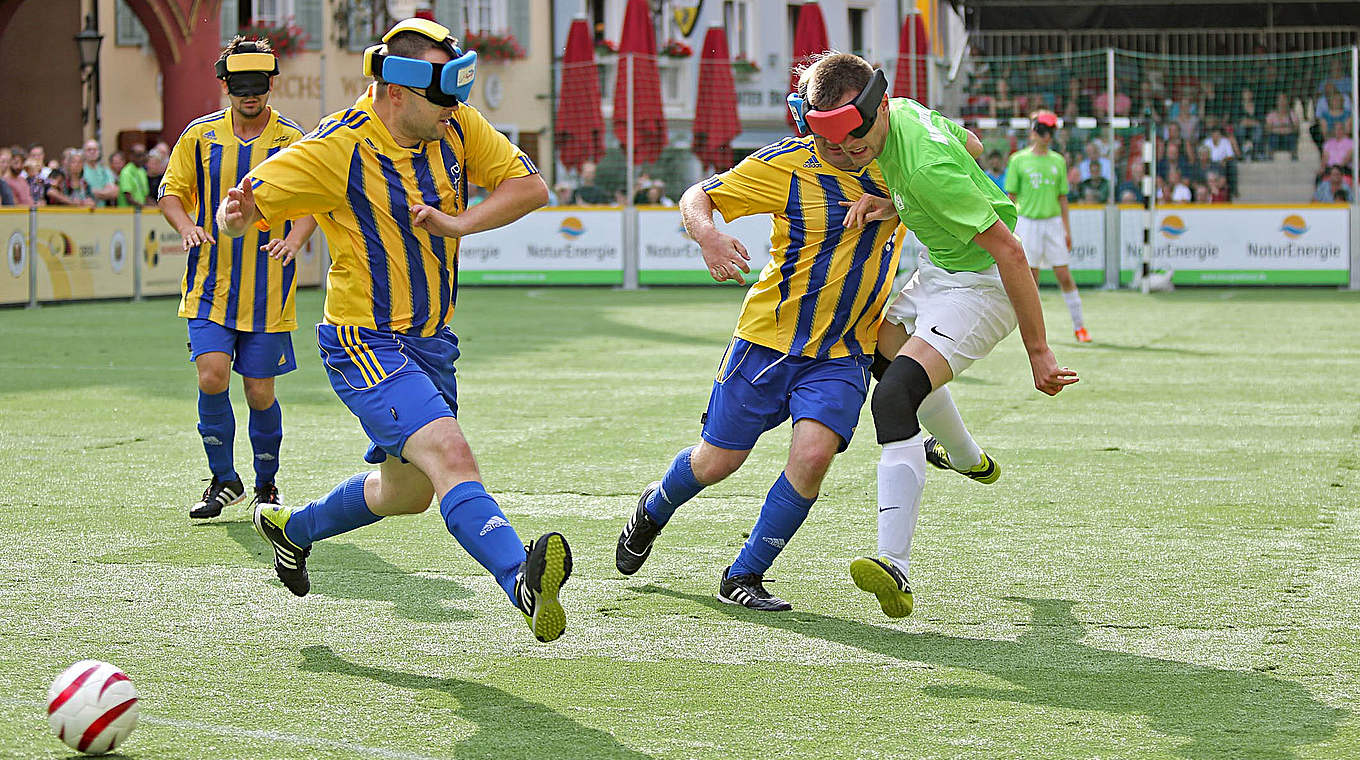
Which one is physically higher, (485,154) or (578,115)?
(578,115)

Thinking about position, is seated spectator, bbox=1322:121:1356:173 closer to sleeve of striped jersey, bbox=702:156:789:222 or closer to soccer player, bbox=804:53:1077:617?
soccer player, bbox=804:53:1077:617

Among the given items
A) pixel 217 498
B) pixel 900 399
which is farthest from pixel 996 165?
pixel 900 399

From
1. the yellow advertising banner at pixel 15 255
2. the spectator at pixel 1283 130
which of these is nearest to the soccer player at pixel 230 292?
the yellow advertising banner at pixel 15 255

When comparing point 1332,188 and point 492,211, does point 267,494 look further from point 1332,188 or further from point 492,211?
point 1332,188

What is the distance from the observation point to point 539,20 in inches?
1625

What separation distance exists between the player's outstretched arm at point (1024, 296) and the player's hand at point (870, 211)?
467 mm

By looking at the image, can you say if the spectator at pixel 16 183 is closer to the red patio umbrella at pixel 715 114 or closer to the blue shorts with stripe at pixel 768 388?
the red patio umbrella at pixel 715 114

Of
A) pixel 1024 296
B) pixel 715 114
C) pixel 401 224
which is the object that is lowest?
pixel 1024 296

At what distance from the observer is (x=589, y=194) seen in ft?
90.2

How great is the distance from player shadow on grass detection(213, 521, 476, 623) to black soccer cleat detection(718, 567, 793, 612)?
0.83 metres

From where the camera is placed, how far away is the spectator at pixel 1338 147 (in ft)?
84.7

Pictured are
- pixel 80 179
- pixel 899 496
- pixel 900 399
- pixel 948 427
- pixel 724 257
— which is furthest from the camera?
pixel 80 179

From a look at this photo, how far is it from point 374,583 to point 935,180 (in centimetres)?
240

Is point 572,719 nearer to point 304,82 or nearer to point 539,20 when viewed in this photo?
point 304,82
